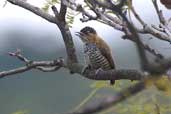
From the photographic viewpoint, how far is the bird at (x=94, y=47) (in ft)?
9.10

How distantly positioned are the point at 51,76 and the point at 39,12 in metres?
2.77

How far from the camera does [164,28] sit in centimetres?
150

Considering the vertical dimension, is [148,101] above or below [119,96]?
below

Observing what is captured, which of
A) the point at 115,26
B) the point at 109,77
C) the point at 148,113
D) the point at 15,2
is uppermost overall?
the point at 15,2

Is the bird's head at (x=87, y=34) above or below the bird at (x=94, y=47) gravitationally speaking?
above

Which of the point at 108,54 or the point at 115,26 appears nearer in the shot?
the point at 115,26

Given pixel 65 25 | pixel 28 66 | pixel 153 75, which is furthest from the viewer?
pixel 28 66

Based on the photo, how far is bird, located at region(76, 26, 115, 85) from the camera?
277 centimetres

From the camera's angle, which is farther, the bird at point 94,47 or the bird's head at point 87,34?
the bird's head at point 87,34

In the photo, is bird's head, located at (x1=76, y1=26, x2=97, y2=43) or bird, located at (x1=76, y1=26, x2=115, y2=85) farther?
bird's head, located at (x1=76, y1=26, x2=97, y2=43)

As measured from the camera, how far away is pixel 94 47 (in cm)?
290

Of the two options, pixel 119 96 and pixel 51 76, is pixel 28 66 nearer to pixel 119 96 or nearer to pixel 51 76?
pixel 119 96

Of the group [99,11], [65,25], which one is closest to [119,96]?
[99,11]

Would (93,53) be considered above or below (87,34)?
below
